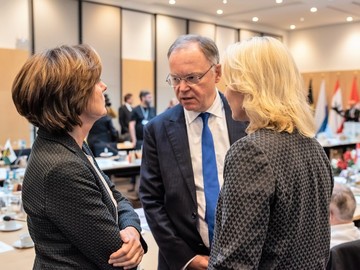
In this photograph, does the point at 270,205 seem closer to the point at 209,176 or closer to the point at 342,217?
the point at 209,176

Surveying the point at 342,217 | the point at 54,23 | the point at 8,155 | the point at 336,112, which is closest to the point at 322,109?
the point at 336,112

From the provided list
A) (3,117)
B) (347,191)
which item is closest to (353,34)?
(3,117)

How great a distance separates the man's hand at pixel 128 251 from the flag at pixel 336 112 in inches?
448

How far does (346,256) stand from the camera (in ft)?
7.11

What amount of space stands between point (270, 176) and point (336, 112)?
459 inches

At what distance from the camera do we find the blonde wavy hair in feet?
4.04

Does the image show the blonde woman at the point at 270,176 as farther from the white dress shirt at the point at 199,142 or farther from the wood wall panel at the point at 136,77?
the wood wall panel at the point at 136,77

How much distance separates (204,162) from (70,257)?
0.74 metres

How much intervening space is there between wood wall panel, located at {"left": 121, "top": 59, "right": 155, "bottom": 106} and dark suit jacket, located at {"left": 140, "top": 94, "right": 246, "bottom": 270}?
7669 mm

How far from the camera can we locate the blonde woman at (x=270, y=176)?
1153 mm

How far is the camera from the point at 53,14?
27.7 feet

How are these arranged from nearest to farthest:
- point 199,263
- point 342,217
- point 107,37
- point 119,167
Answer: point 199,263, point 342,217, point 119,167, point 107,37

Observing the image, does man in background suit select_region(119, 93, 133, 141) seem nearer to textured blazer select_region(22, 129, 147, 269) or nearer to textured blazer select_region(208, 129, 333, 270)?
textured blazer select_region(22, 129, 147, 269)

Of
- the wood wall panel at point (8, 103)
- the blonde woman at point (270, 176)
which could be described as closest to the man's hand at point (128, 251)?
the blonde woman at point (270, 176)
